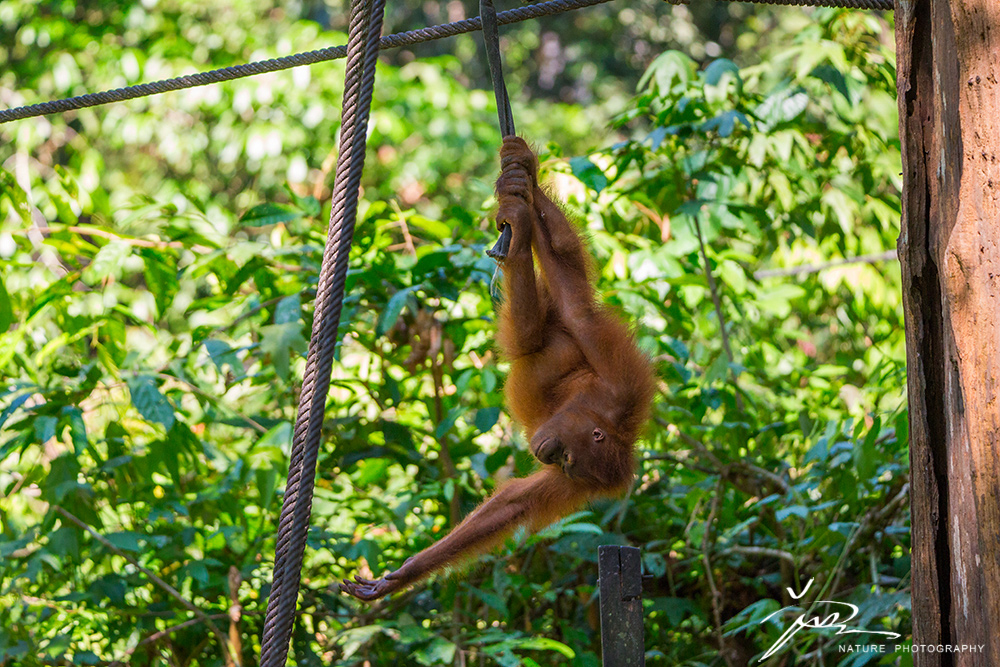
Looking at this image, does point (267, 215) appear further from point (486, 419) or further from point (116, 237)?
point (486, 419)

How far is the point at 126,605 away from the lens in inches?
134

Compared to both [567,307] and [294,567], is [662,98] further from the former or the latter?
[294,567]

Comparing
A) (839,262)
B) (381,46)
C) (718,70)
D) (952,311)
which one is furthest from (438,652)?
(839,262)

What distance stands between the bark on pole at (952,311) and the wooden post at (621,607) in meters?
0.63

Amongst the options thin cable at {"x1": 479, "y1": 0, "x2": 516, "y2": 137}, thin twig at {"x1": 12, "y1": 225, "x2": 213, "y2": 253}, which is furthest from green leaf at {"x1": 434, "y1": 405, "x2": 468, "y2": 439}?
thin cable at {"x1": 479, "y1": 0, "x2": 516, "y2": 137}

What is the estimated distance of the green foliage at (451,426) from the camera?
312 centimetres

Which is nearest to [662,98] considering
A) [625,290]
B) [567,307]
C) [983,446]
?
[625,290]

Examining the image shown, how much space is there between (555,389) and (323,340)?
999mm

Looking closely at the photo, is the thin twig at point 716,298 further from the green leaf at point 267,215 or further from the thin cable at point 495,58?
the thin cable at point 495,58

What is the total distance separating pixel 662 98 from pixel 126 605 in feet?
9.10

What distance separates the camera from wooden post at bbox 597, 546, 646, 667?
2.12 m

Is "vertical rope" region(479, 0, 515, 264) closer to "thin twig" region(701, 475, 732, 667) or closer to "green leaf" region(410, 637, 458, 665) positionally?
"green leaf" region(410, 637, 458, 665)

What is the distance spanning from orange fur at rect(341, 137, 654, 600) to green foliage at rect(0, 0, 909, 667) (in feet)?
1.58

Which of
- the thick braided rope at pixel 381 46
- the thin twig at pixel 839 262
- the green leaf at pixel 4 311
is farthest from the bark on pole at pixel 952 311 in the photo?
the thin twig at pixel 839 262
